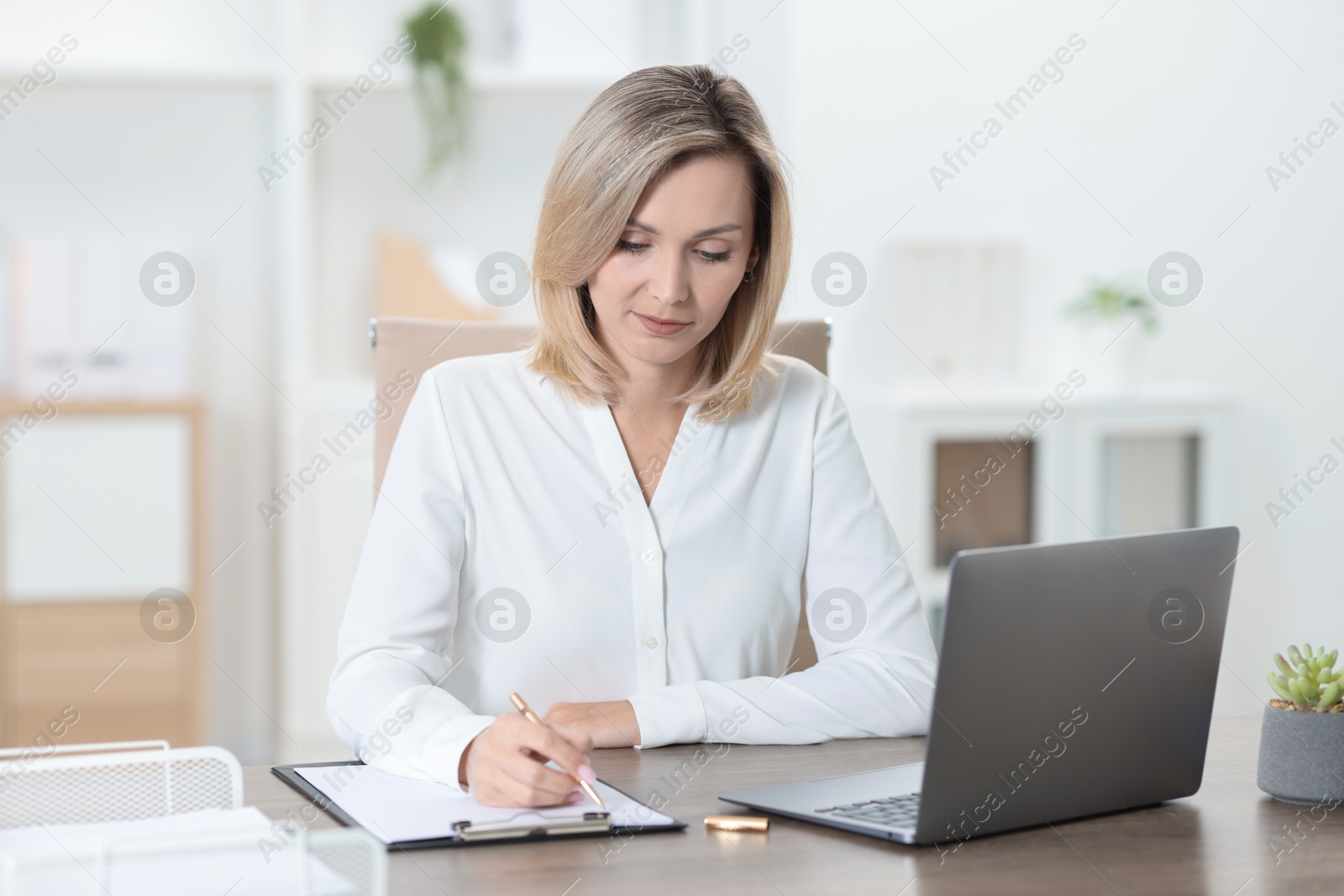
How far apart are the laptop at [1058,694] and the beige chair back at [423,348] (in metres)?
0.67

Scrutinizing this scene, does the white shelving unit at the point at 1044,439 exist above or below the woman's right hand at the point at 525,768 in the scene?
above

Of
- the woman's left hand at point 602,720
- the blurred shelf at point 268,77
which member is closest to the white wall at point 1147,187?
the blurred shelf at point 268,77

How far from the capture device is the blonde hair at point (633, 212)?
Answer: 57.6 inches

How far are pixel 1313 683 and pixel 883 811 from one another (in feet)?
1.18

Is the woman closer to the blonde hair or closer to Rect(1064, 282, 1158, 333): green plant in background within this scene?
the blonde hair

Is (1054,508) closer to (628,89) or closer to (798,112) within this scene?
(798,112)

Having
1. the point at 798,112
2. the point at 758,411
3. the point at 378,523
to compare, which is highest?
the point at 798,112

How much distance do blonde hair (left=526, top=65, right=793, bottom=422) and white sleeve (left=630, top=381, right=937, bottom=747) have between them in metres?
0.14

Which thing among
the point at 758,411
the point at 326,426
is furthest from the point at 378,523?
the point at 326,426

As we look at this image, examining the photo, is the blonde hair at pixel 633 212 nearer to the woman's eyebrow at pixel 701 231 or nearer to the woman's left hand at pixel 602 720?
the woman's eyebrow at pixel 701 231

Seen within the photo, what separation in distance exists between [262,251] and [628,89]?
238 centimetres

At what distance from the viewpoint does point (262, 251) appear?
3641mm

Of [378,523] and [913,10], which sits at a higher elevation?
[913,10]

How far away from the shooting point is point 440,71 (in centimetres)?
354
